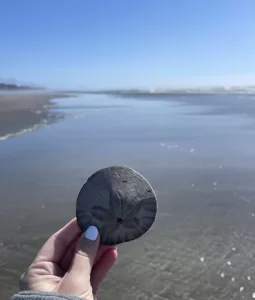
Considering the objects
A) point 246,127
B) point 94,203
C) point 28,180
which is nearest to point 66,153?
point 28,180

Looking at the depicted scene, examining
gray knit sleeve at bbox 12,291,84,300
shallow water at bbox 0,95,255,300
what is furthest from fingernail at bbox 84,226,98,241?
shallow water at bbox 0,95,255,300

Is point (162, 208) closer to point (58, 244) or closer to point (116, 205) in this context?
point (116, 205)

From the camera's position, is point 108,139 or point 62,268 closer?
point 62,268

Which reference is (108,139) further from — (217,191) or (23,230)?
(23,230)

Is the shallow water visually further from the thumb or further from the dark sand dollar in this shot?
the thumb

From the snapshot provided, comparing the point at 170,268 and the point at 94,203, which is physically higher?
the point at 94,203

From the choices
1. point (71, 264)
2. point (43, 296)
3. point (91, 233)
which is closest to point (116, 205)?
point (91, 233)
